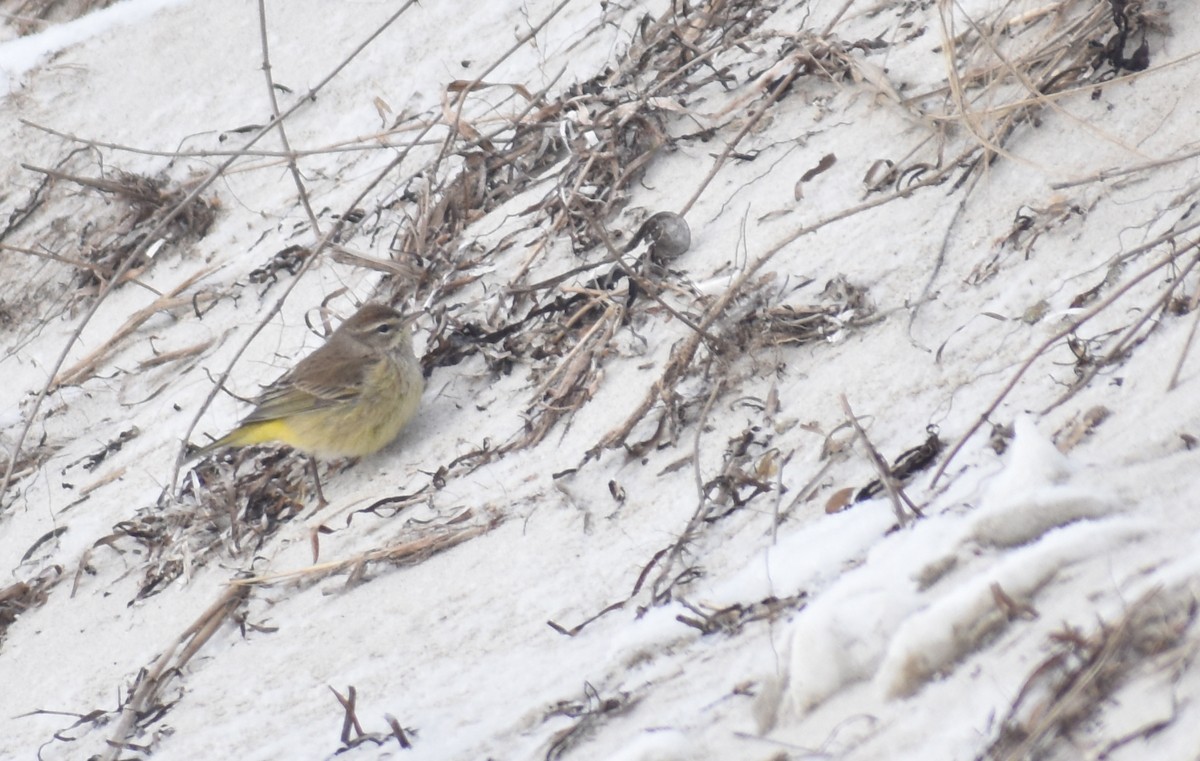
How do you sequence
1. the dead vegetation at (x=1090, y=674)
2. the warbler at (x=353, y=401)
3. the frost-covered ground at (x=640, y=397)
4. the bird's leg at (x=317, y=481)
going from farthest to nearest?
1. the warbler at (x=353, y=401)
2. the bird's leg at (x=317, y=481)
3. the frost-covered ground at (x=640, y=397)
4. the dead vegetation at (x=1090, y=674)

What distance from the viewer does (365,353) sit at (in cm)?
671

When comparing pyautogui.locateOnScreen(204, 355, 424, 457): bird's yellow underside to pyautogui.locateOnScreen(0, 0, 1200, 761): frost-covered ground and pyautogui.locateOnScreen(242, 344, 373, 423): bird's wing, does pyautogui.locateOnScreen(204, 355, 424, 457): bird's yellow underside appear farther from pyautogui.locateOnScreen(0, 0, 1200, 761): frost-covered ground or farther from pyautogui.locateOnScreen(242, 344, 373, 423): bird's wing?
pyautogui.locateOnScreen(0, 0, 1200, 761): frost-covered ground

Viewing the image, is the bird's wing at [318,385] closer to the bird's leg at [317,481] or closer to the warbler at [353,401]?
the warbler at [353,401]

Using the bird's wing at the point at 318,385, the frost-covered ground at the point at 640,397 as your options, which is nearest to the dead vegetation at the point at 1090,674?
the frost-covered ground at the point at 640,397

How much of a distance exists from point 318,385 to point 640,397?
2140 millimetres

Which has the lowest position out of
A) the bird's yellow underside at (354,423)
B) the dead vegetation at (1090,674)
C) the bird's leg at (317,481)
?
the bird's leg at (317,481)

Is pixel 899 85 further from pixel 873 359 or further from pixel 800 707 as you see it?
pixel 800 707

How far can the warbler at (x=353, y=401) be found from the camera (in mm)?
6613

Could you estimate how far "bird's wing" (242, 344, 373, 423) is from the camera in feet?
21.9

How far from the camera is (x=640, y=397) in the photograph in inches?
219

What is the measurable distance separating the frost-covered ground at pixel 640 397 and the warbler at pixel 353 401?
19 cm

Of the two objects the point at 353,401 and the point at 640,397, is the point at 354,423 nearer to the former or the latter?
the point at 353,401

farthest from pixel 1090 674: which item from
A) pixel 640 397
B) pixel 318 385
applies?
pixel 318 385

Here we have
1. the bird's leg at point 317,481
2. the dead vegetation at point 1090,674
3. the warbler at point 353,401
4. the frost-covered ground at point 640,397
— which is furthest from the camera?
the warbler at point 353,401
